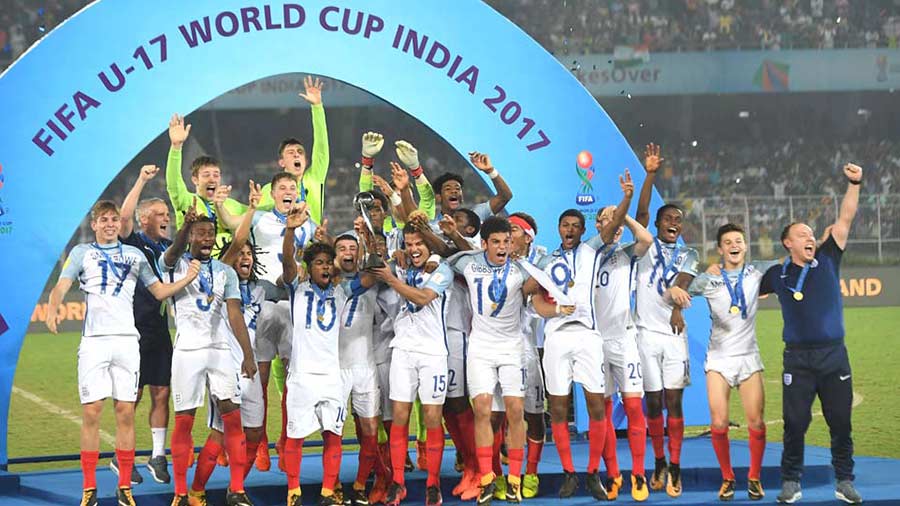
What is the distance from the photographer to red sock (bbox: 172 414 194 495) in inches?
277

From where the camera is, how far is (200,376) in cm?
708

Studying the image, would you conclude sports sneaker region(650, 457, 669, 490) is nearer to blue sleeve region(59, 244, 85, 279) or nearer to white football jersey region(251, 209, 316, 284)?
white football jersey region(251, 209, 316, 284)

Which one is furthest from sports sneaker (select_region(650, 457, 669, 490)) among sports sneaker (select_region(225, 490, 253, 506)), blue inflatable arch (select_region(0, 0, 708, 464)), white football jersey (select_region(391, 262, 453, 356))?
sports sneaker (select_region(225, 490, 253, 506))

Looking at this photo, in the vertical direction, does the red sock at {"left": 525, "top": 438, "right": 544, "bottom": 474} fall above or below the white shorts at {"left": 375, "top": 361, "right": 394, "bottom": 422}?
below

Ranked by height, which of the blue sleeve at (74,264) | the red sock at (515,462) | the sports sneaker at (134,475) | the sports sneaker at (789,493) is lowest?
the sports sneaker at (789,493)

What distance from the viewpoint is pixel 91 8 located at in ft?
27.3

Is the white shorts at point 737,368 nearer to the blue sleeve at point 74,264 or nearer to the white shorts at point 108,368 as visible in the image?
the white shorts at point 108,368

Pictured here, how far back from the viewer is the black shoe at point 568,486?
7.37 meters

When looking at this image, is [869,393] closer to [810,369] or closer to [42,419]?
[810,369]

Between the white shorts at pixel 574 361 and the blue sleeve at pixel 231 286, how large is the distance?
1.83 meters

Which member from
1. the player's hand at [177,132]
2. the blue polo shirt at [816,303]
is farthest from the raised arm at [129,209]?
the blue polo shirt at [816,303]

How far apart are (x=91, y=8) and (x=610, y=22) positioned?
2013 cm

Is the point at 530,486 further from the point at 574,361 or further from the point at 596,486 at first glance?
the point at 574,361

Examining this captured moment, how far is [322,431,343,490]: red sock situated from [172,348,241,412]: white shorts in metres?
0.56
